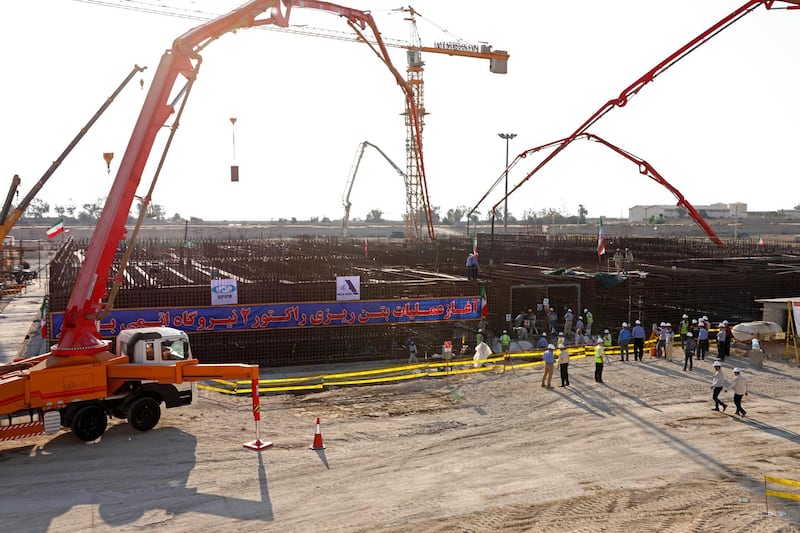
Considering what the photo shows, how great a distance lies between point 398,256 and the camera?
5097 cm

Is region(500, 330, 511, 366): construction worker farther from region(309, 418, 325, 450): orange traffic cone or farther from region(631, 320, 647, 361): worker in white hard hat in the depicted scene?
region(309, 418, 325, 450): orange traffic cone

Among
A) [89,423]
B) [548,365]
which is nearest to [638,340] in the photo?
[548,365]

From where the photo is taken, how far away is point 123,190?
14656 mm

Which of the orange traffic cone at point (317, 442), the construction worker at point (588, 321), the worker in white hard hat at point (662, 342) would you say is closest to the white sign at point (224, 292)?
the orange traffic cone at point (317, 442)

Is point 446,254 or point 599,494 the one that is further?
point 446,254

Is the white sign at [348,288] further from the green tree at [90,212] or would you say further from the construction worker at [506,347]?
the green tree at [90,212]

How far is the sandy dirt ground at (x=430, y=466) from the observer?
35.8ft

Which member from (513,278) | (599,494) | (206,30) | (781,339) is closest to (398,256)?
(513,278)

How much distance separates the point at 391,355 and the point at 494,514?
1444cm

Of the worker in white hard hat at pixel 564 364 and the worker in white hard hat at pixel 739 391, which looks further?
the worker in white hard hat at pixel 564 364

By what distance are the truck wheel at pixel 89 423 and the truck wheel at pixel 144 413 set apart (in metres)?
0.62

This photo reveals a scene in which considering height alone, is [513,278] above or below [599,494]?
above

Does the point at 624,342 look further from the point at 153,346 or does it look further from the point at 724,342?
the point at 153,346

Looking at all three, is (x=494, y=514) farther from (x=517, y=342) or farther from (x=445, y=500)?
(x=517, y=342)
